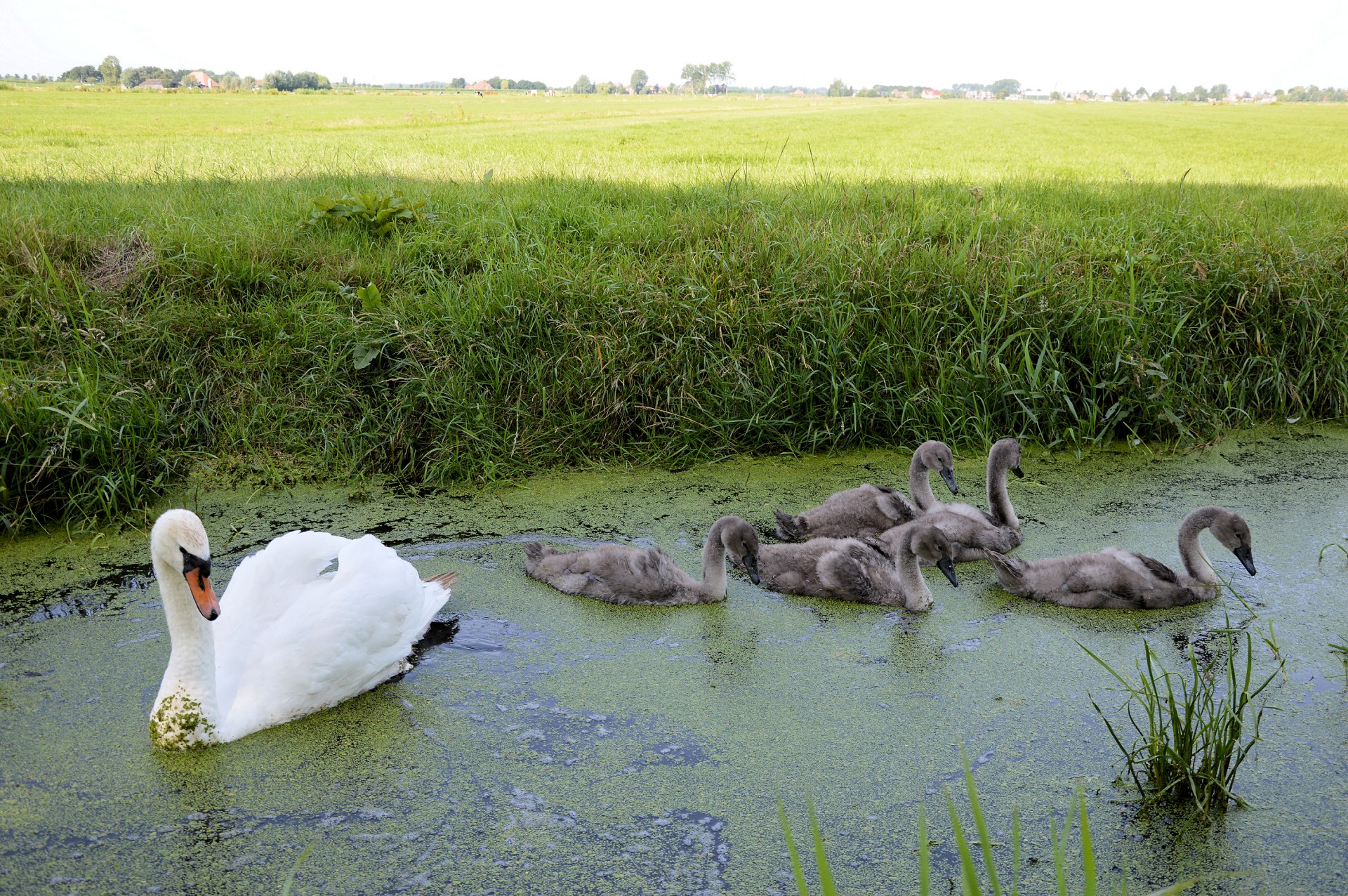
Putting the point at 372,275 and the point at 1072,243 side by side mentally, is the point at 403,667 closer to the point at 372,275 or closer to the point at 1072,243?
the point at 372,275

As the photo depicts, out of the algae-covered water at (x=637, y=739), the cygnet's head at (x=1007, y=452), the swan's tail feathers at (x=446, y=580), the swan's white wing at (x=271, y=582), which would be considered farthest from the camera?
the cygnet's head at (x=1007, y=452)

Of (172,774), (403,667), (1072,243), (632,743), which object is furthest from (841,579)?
(1072,243)

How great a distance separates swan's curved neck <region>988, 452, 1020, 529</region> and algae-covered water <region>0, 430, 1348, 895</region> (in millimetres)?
149

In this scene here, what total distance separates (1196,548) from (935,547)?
1.00 metres

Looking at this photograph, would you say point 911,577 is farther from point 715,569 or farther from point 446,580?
point 446,580

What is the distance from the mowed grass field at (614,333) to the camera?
4840 millimetres

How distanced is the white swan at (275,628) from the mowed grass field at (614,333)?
1.47 m

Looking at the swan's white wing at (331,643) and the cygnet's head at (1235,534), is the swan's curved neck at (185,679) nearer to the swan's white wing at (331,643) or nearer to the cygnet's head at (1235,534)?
the swan's white wing at (331,643)

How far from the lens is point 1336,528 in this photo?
4160 millimetres

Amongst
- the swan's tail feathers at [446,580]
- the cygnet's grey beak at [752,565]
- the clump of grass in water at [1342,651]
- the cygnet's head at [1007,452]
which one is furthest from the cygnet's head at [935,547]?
the swan's tail feathers at [446,580]

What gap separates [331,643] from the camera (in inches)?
115

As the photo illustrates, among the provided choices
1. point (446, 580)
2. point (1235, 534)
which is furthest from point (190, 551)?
point (1235, 534)

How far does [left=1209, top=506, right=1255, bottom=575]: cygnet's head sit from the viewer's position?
11.8 feet

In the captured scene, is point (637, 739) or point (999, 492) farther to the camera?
point (999, 492)
